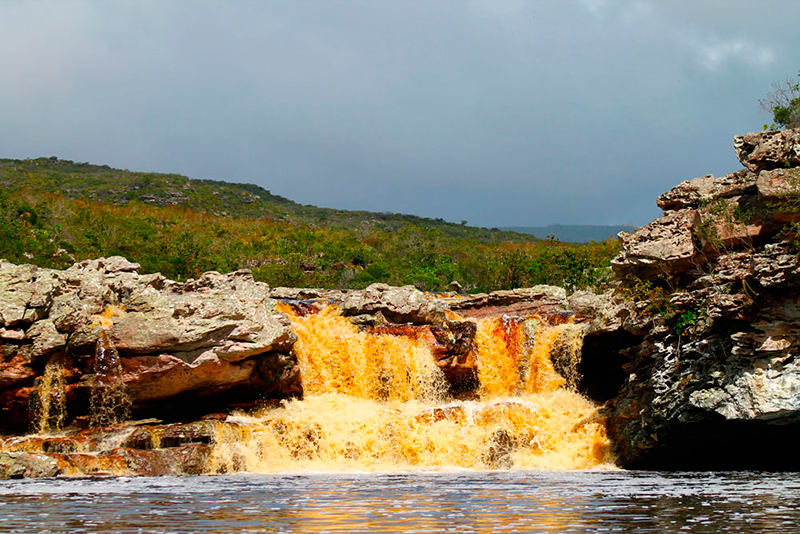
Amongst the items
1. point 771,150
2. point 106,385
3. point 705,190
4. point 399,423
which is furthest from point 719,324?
point 106,385

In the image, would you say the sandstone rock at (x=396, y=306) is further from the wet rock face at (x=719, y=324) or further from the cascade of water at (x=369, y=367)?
the wet rock face at (x=719, y=324)

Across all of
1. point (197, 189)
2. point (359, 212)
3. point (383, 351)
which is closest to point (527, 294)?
point (383, 351)

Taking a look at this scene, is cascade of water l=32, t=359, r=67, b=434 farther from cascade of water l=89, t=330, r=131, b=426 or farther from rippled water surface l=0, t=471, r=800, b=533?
rippled water surface l=0, t=471, r=800, b=533

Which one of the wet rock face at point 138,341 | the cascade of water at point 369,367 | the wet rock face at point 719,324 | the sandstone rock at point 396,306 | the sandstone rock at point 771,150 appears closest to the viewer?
the wet rock face at point 719,324

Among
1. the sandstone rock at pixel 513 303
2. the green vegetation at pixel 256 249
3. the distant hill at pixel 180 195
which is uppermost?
the distant hill at pixel 180 195

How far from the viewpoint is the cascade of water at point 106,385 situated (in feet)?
75.7

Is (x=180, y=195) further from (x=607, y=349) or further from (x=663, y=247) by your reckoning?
(x=663, y=247)

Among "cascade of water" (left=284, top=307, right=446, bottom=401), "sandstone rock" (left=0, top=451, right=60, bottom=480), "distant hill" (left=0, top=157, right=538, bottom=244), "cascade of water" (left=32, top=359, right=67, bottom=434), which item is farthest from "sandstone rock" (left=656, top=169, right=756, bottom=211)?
"distant hill" (left=0, top=157, right=538, bottom=244)

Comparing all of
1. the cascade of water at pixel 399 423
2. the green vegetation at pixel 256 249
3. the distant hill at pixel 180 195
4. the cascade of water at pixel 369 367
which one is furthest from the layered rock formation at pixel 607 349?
the distant hill at pixel 180 195

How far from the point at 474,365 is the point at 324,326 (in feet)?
18.9

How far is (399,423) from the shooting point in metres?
22.7

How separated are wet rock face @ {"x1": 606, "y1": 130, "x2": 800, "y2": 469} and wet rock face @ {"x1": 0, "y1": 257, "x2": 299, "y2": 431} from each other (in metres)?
A: 11.3

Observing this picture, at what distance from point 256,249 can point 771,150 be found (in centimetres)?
5346

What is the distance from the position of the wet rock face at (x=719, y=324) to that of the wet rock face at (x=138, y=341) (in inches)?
445
